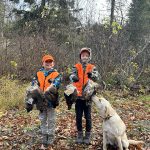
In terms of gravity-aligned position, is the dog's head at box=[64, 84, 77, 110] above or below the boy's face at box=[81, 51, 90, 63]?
below

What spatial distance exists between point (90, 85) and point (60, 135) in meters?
1.75

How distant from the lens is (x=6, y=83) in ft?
41.3

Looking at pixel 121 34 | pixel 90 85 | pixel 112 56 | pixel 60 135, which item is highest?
pixel 121 34

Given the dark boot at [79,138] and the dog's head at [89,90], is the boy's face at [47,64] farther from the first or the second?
the dark boot at [79,138]

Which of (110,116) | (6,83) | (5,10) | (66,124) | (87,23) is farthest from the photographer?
(5,10)

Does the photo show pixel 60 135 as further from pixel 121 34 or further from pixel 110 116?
pixel 121 34

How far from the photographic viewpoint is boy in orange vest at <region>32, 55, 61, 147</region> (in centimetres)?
697

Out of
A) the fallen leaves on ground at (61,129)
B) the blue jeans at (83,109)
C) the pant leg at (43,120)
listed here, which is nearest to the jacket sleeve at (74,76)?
the blue jeans at (83,109)

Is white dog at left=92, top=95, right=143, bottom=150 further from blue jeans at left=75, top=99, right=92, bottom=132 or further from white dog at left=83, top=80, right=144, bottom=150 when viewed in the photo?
blue jeans at left=75, top=99, right=92, bottom=132

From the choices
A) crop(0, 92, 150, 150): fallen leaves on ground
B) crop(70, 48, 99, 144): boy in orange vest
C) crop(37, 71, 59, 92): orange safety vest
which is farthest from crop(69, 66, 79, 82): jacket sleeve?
crop(0, 92, 150, 150): fallen leaves on ground

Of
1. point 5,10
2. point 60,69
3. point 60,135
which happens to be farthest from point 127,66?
point 5,10

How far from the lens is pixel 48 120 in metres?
7.23

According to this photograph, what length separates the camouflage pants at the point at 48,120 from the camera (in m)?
7.19

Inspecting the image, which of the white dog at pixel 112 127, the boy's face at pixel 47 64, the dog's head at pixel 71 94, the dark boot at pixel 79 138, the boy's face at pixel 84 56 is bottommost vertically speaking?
the dark boot at pixel 79 138
